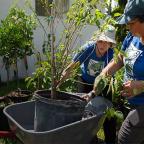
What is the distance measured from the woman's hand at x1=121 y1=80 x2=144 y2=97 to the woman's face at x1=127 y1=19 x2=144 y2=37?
0.39 metres

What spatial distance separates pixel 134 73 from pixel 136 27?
0.39 m

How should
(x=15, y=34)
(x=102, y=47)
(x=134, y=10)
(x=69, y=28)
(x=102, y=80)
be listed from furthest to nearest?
(x=15, y=34) < (x=102, y=47) < (x=69, y=28) < (x=134, y=10) < (x=102, y=80)

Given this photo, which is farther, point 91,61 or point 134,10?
point 91,61

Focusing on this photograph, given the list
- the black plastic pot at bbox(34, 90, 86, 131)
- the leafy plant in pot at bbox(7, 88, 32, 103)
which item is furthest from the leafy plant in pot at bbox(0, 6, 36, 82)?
the black plastic pot at bbox(34, 90, 86, 131)

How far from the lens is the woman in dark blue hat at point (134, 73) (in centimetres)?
308

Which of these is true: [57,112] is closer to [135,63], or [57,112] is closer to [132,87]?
[132,87]

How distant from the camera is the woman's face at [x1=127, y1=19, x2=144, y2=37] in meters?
3.10

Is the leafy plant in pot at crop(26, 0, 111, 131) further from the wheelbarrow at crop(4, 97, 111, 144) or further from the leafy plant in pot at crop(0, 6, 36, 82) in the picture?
the leafy plant in pot at crop(0, 6, 36, 82)

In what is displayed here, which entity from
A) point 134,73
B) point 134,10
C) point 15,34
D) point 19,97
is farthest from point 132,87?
point 15,34

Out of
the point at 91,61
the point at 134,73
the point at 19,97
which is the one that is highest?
the point at 134,73

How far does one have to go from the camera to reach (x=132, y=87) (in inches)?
121

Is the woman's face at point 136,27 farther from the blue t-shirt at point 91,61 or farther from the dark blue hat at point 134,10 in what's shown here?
the blue t-shirt at point 91,61

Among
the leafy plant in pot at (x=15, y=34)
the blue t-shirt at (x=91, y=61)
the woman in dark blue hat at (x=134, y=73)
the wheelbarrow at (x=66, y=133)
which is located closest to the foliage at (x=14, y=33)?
the leafy plant in pot at (x=15, y=34)

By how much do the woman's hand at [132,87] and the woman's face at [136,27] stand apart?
388 millimetres
